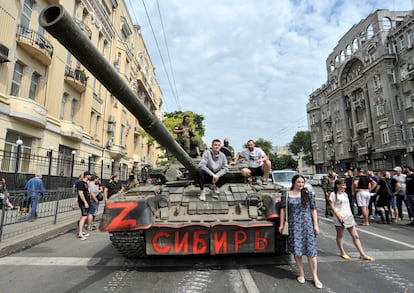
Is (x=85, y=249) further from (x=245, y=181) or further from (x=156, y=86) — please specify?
(x=156, y=86)

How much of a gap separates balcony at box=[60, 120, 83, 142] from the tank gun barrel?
14.3m

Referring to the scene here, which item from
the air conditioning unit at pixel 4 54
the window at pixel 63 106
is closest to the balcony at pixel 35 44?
the air conditioning unit at pixel 4 54

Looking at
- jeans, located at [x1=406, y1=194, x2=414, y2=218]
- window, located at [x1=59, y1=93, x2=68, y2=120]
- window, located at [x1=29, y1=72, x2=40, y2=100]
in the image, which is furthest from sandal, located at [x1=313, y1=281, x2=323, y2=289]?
window, located at [x1=59, y1=93, x2=68, y2=120]

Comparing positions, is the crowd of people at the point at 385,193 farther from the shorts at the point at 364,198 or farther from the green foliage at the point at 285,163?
the green foliage at the point at 285,163

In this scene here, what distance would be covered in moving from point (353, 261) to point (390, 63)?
29.0 meters

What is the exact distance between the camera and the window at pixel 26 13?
12.4m

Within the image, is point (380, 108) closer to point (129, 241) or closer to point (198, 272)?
point (198, 272)

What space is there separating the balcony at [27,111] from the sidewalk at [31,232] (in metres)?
5.98

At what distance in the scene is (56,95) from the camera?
1469 cm

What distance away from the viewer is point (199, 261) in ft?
14.1

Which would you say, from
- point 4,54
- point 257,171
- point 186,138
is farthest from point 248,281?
point 4,54

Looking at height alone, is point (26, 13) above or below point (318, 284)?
above

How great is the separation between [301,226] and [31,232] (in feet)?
20.0

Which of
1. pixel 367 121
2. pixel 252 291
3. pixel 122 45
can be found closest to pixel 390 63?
pixel 367 121
